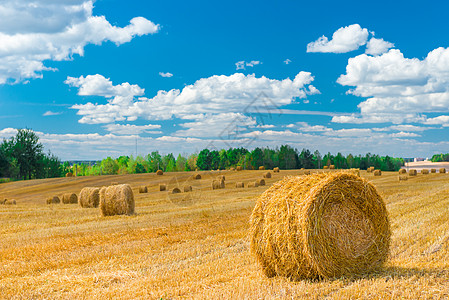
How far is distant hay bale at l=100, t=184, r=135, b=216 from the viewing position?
19.4 metres

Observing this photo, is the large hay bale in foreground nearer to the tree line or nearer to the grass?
the grass

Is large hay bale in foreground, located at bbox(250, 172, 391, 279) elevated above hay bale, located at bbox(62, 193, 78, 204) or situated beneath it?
elevated above

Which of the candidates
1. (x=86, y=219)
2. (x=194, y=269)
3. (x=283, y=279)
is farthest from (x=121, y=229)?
(x=283, y=279)

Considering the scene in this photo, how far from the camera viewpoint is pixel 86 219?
1853 cm

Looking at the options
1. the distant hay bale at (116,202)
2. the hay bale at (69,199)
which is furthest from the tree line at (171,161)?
the distant hay bale at (116,202)

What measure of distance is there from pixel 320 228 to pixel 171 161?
99176mm

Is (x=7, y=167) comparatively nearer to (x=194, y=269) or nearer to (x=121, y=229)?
(x=121, y=229)

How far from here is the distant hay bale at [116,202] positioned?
19406 millimetres

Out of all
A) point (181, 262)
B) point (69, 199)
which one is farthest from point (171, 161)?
point (181, 262)

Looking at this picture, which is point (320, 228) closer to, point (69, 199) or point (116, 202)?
point (116, 202)

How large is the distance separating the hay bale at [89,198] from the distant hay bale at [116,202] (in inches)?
231

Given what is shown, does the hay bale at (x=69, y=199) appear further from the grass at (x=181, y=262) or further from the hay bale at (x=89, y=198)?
the grass at (x=181, y=262)

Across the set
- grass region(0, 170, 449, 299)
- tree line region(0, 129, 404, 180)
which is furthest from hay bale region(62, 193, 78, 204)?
tree line region(0, 129, 404, 180)

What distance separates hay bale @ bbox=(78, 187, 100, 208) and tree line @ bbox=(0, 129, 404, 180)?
2139 inches
